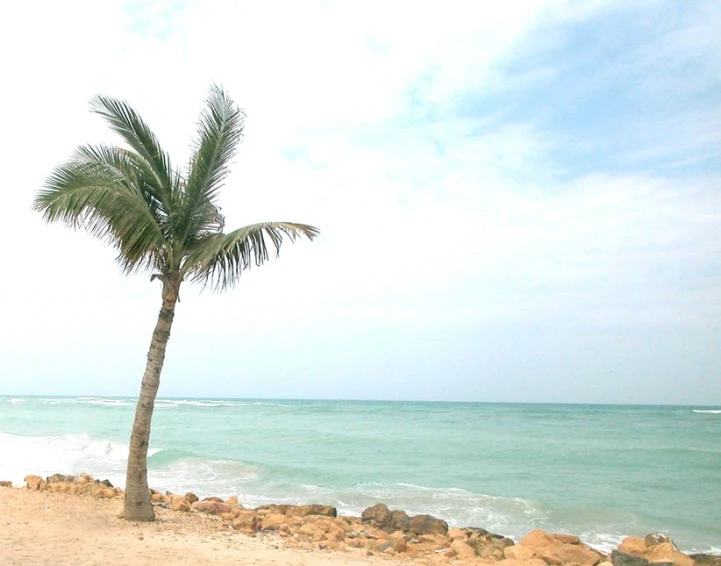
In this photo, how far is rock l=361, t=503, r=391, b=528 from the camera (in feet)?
38.5

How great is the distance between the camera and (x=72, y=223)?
863 centimetres

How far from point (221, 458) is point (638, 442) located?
852 inches

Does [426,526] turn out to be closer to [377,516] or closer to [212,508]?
[377,516]

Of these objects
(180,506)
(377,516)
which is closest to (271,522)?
(180,506)

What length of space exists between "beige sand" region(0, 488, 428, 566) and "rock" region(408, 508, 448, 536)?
2669mm

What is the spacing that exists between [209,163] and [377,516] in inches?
285

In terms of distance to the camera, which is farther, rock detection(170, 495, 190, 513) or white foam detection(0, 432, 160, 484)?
white foam detection(0, 432, 160, 484)

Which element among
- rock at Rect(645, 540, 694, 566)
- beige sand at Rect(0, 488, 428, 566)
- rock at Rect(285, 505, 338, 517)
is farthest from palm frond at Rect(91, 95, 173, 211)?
rock at Rect(645, 540, 694, 566)

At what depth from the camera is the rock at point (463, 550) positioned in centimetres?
948

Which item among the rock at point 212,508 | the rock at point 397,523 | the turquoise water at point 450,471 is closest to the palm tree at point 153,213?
the rock at point 212,508

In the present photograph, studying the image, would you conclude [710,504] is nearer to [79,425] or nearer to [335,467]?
[335,467]

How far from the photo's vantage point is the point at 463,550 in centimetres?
977

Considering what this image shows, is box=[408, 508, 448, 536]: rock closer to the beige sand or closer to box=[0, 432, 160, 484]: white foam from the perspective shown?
the beige sand

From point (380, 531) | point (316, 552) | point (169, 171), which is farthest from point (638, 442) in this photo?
point (169, 171)
